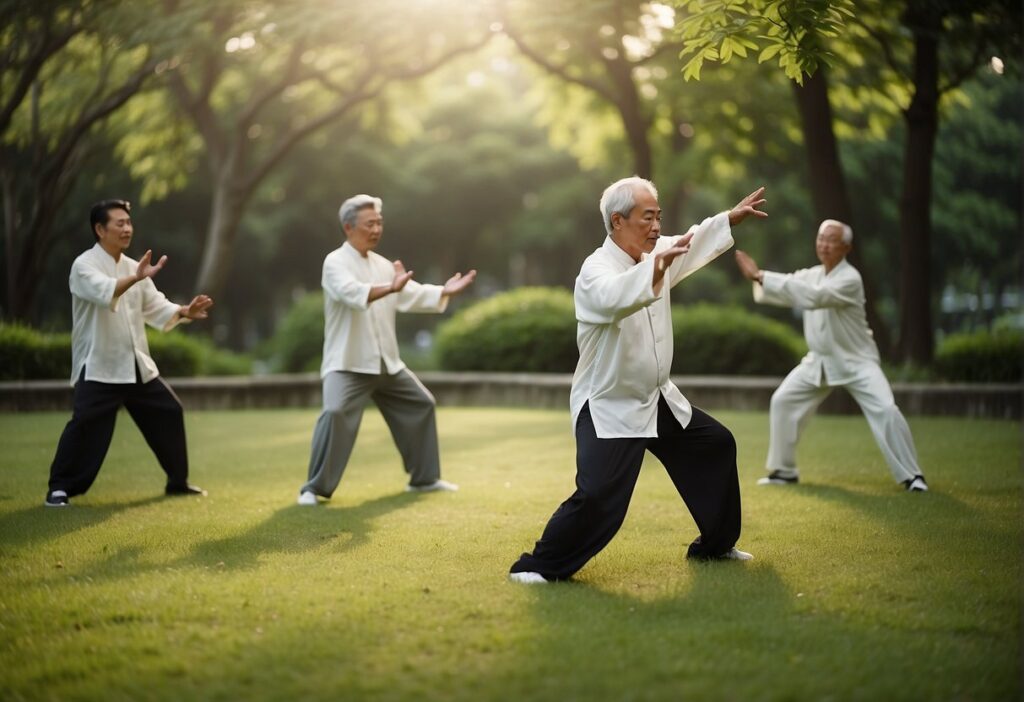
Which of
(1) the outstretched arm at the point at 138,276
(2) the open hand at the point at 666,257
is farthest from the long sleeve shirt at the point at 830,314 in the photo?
(1) the outstretched arm at the point at 138,276

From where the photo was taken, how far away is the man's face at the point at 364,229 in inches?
321

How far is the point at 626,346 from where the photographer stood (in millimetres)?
5418

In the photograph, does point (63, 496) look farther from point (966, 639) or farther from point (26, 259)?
point (26, 259)

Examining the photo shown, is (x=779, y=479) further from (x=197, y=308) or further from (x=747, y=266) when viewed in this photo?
(x=197, y=308)

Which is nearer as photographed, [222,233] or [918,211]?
[918,211]

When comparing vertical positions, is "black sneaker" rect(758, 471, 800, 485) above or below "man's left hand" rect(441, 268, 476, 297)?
below

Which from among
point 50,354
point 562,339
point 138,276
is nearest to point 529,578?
point 138,276

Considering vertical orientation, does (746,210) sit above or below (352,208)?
below

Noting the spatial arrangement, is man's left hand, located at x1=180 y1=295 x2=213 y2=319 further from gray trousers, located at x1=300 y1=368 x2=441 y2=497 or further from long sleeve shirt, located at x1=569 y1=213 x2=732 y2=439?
long sleeve shirt, located at x1=569 y1=213 x2=732 y2=439

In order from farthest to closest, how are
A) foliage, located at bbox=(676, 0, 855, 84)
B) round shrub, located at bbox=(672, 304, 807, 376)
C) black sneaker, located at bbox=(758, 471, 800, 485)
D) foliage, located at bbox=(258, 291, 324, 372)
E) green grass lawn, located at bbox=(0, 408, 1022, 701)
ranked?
foliage, located at bbox=(258, 291, 324, 372) < round shrub, located at bbox=(672, 304, 807, 376) < black sneaker, located at bbox=(758, 471, 800, 485) < foliage, located at bbox=(676, 0, 855, 84) < green grass lawn, located at bbox=(0, 408, 1022, 701)

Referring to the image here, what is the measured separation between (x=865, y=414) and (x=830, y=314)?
2.72ft

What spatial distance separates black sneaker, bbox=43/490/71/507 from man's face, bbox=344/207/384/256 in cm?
262

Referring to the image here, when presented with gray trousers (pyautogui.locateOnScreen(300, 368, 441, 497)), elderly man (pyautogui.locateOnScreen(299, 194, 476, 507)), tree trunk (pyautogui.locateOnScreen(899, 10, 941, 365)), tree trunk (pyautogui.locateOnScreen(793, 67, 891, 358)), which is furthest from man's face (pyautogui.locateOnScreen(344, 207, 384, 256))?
tree trunk (pyautogui.locateOnScreen(899, 10, 941, 365))

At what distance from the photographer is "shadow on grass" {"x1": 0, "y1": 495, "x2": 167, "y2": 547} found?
6.63 metres
